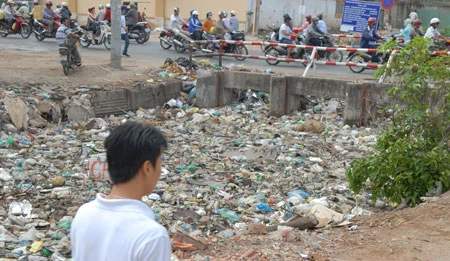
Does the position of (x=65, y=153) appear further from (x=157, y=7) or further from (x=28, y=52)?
(x=157, y=7)

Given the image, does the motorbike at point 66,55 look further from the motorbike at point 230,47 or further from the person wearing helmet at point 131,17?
the person wearing helmet at point 131,17

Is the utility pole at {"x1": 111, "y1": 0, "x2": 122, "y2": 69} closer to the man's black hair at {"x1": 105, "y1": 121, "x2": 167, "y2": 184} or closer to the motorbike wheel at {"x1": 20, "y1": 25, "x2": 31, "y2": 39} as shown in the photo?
the motorbike wheel at {"x1": 20, "y1": 25, "x2": 31, "y2": 39}

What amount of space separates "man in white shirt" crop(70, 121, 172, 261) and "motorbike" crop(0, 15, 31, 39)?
1937cm

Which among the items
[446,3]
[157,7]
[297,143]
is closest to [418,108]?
[297,143]

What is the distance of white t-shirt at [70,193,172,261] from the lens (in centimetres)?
188

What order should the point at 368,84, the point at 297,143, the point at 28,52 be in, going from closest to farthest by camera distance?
the point at 297,143 < the point at 368,84 < the point at 28,52

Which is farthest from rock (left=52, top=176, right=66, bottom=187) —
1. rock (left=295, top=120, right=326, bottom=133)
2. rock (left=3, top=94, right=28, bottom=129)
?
rock (left=295, top=120, right=326, bottom=133)

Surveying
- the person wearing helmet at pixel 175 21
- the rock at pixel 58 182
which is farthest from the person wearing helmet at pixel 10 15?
the rock at pixel 58 182

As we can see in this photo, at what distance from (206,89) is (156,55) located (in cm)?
513

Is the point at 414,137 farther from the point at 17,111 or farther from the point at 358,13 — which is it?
the point at 358,13

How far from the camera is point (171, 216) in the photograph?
253 inches

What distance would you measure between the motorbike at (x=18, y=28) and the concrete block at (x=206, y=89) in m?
9.96

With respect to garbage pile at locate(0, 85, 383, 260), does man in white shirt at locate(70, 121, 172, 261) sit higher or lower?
higher

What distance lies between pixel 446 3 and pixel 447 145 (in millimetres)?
24537
